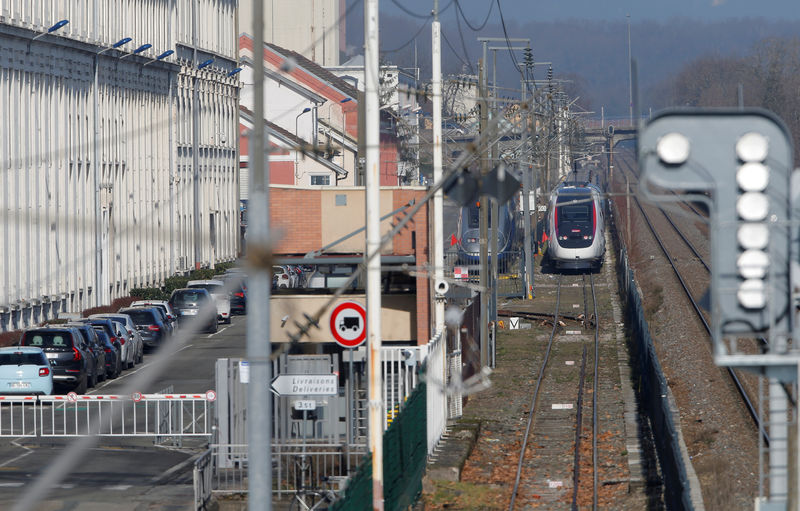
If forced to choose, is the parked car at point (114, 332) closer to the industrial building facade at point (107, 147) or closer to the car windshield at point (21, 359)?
the industrial building facade at point (107, 147)

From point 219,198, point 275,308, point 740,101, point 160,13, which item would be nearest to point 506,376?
point 275,308

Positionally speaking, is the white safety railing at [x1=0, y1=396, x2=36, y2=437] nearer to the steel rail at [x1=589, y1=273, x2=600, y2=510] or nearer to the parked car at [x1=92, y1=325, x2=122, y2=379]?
the parked car at [x1=92, y1=325, x2=122, y2=379]

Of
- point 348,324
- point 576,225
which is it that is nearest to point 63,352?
point 348,324

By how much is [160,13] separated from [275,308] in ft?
115

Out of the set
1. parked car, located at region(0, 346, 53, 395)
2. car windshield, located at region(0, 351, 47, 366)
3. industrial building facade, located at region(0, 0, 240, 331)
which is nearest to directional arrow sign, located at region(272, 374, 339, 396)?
parked car, located at region(0, 346, 53, 395)

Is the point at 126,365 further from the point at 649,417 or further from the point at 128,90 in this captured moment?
the point at 128,90

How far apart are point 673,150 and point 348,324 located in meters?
6.67

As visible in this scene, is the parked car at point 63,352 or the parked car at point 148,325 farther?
the parked car at point 148,325

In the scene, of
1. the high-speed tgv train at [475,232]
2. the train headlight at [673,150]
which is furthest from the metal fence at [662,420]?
the high-speed tgv train at [475,232]

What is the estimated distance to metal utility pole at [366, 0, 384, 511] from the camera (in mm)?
12477

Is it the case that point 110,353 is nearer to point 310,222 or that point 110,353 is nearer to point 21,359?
point 21,359

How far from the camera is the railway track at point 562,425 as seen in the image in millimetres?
18922

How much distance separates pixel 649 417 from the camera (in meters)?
23.4

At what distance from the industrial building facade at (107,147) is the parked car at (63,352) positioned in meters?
6.53
